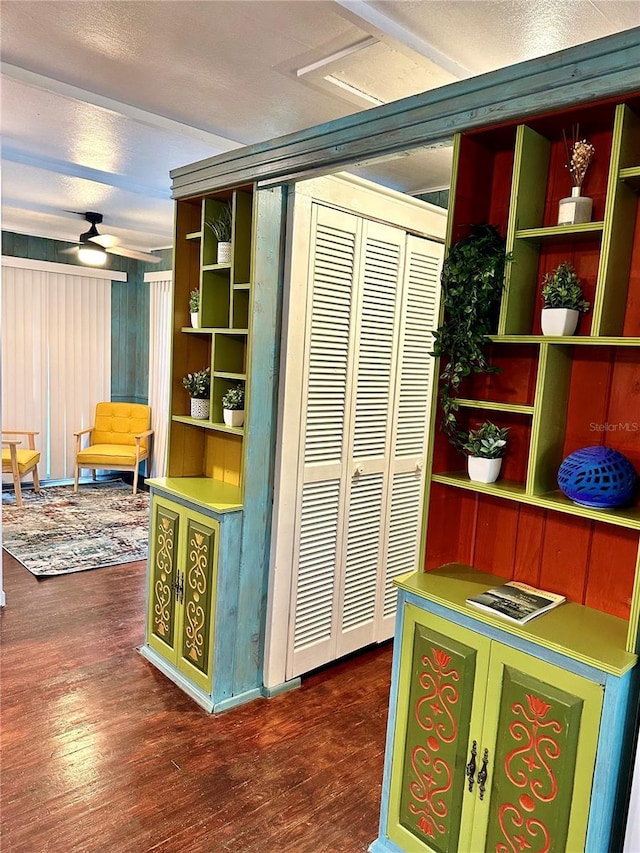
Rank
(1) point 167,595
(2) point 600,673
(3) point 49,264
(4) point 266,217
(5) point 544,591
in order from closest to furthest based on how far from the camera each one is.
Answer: (2) point 600,673, (5) point 544,591, (4) point 266,217, (1) point 167,595, (3) point 49,264

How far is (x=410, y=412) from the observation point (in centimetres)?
332

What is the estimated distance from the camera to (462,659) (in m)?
1.70

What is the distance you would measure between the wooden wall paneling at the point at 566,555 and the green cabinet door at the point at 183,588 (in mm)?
1352

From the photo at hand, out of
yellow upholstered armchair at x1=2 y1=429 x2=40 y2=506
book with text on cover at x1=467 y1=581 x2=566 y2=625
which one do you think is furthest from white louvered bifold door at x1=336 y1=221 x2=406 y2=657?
yellow upholstered armchair at x1=2 y1=429 x2=40 y2=506

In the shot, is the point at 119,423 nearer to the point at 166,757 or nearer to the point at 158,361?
the point at 158,361

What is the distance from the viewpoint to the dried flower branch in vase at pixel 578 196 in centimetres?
166

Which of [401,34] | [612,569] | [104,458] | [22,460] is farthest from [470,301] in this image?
[104,458]

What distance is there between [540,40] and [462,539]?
5.58 feet

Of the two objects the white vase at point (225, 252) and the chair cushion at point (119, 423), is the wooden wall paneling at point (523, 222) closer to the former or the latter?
the white vase at point (225, 252)

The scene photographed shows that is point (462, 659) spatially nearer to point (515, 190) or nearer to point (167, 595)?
point (515, 190)

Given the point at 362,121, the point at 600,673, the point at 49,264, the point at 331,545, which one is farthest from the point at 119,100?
the point at 49,264

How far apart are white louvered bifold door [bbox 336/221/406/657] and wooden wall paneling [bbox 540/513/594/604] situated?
1.29 m

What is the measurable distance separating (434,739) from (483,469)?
2.60ft

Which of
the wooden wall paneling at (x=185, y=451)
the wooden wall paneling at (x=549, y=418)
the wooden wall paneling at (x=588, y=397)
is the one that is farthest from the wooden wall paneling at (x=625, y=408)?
the wooden wall paneling at (x=185, y=451)
